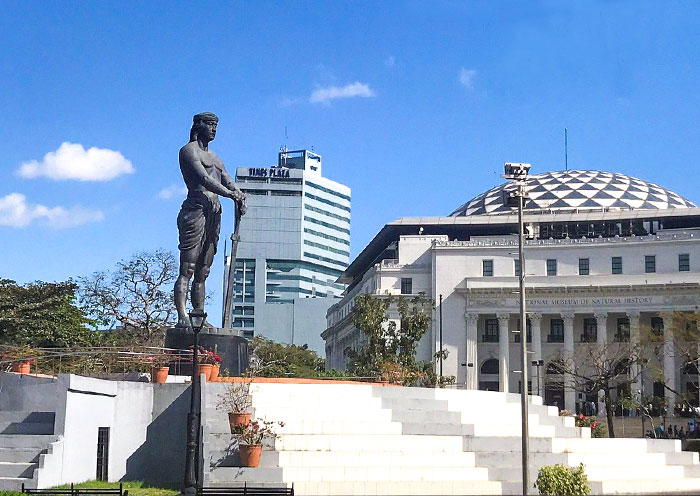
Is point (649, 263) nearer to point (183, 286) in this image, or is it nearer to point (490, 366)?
point (490, 366)

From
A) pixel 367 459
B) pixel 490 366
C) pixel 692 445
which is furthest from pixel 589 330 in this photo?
pixel 367 459

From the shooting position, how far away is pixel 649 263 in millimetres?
91500

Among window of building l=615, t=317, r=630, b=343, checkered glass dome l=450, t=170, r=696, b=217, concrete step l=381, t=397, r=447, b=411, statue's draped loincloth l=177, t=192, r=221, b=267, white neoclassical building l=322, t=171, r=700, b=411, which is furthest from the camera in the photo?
checkered glass dome l=450, t=170, r=696, b=217

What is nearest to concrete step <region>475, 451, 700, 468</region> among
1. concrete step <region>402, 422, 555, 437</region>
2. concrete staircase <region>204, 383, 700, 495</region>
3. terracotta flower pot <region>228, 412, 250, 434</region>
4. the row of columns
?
concrete staircase <region>204, 383, 700, 495</region>

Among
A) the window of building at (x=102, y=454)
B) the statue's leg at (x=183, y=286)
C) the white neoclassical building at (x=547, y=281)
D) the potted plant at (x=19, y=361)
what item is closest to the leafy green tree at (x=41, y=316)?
the potted plant at (x=19, y=361)

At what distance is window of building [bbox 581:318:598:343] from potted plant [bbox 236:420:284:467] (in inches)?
2806

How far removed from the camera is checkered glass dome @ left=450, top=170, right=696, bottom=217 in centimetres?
10838

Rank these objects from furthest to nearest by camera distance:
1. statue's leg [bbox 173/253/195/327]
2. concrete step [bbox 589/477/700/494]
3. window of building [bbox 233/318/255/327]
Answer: window of building [bbox 233/318/255/327]
statue's leg [bbox 173/253/195/327]
concrete step [bbox 589/477/700/494]

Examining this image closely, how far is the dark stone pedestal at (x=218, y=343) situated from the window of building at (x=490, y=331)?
218ft

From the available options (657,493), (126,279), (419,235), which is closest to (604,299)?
(419,235)

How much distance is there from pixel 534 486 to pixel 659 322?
7006 centimetres

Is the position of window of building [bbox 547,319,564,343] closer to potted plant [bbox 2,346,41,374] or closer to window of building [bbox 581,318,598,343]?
window of building [bbox 581,318,598,343]

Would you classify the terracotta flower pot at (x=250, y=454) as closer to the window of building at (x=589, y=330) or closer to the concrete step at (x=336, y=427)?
the concrete step at (x=336, y=427)

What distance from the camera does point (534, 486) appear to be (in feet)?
80.6
